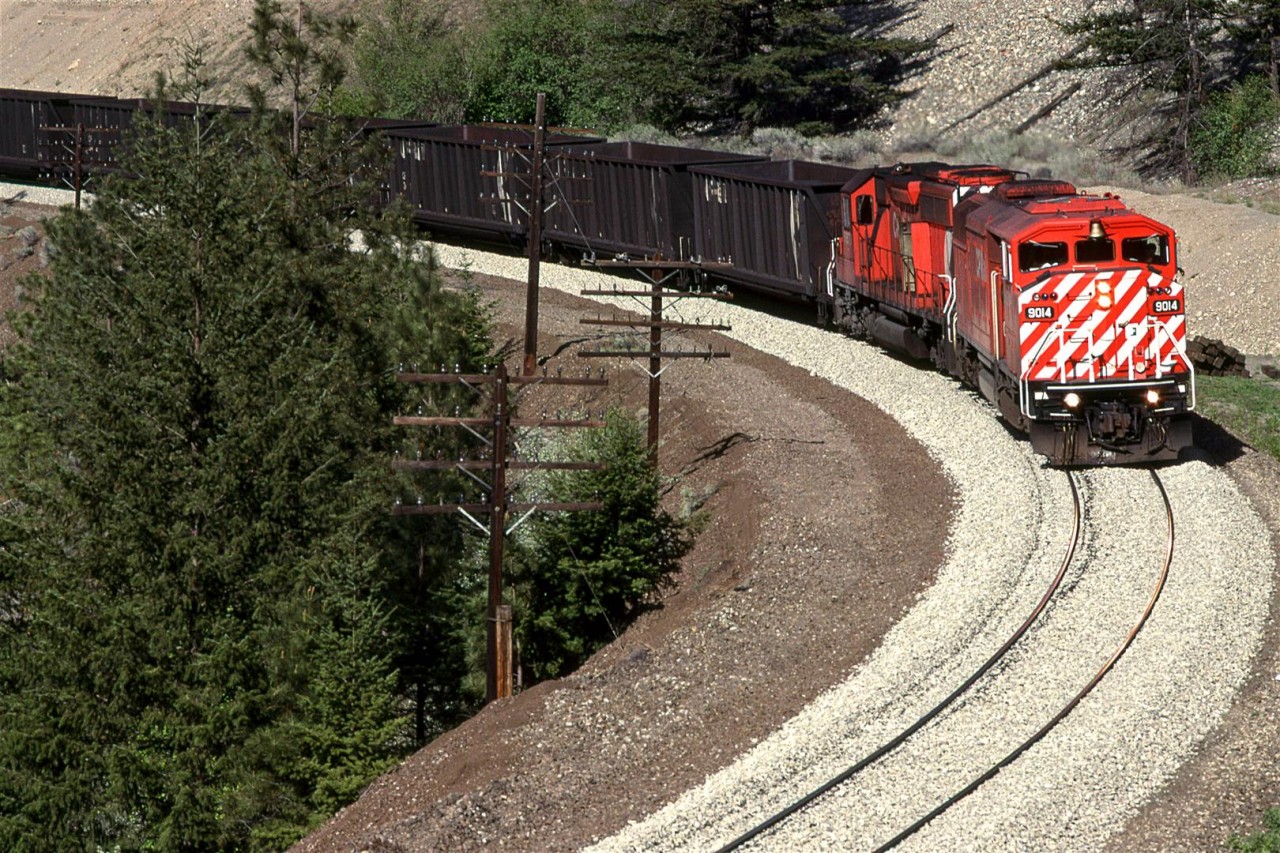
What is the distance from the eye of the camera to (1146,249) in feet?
77.8

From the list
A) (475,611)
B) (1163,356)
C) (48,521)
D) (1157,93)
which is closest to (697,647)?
(475,611)

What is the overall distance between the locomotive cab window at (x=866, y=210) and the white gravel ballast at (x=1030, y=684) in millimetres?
9554

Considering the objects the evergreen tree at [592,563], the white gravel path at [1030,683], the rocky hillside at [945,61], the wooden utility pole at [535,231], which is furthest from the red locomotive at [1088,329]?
the rocky hillside at [945,61]

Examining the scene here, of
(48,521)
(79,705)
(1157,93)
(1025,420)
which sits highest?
(1157,93)

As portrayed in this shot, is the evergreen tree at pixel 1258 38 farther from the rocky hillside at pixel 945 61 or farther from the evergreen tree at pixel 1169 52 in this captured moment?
the rocky hillside at pixel 945 61

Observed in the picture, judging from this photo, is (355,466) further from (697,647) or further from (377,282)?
(697,647)

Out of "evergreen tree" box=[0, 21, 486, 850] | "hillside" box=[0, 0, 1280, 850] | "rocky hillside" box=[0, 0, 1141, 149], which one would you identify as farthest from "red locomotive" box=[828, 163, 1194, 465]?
"rocky hillside" box=[0, 0, 1141, 149]

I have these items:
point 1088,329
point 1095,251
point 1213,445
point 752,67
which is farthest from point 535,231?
point 752,67

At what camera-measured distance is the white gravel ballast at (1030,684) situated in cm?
1419

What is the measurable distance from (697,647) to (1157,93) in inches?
1693

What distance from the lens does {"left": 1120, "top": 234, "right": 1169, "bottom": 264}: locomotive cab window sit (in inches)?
931

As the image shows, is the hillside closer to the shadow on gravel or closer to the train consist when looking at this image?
the shadow on gravel

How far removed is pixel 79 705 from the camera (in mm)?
24719

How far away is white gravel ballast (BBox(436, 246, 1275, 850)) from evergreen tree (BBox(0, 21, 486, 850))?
6756 mm
